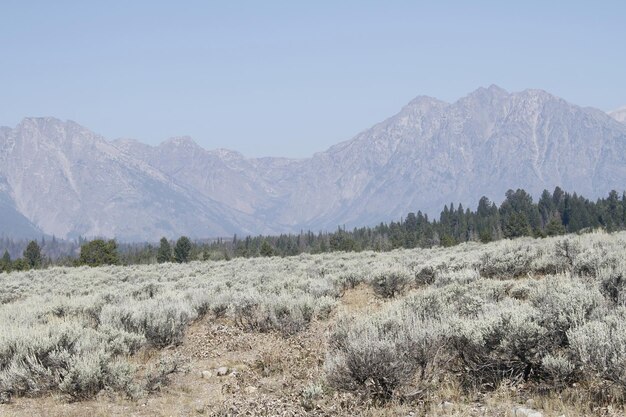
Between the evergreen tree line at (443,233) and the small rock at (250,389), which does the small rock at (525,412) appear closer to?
the small rock at (250,389)

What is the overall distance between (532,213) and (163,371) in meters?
115

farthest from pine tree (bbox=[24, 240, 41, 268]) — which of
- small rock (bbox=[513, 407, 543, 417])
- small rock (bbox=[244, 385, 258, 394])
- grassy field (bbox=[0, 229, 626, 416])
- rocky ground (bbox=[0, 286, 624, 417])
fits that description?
small rock (bbox=[513, 407, 543, 417])

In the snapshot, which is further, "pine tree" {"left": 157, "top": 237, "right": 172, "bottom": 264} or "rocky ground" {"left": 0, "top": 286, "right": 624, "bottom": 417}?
"pine tree" {"left": 157, "top": 237, "right": 172, "bottom": 264}

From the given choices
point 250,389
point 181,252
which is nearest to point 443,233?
point 181,252

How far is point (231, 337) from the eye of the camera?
A: 1266 centimetres

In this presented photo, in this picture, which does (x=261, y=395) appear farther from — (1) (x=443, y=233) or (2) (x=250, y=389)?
(1) (x=443, y=233)

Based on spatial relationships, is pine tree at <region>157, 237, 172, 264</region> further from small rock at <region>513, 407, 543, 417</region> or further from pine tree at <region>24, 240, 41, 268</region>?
small rock at <region>513, 407, 543, 417</region>

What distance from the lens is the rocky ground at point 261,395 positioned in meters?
6.59

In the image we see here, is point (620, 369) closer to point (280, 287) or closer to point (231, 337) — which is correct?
point (231, 337)

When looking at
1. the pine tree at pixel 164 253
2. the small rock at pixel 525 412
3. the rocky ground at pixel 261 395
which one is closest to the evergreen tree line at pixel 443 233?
the pine tree at pixel 164 253

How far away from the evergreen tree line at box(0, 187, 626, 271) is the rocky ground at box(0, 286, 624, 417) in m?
61.0

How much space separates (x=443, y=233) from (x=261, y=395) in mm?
107208

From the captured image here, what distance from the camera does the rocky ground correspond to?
6.59 m

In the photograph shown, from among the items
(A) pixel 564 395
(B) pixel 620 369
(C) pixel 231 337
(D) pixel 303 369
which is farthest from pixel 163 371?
(B) pixel 620 369
